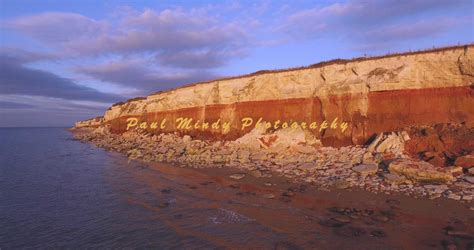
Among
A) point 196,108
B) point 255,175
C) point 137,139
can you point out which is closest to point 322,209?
point 255,175

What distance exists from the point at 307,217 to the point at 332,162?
7.07 metres

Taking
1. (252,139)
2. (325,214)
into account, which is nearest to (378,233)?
(325,214)


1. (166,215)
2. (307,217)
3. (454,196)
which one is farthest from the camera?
(454,196)

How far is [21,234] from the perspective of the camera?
342 inches

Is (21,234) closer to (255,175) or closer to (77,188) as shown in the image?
(77,188)

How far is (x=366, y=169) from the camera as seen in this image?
14.1 meters

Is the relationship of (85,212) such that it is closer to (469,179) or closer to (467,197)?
(467,197)

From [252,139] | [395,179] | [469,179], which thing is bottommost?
[395,179]

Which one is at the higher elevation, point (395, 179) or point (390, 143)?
point (390, 143)

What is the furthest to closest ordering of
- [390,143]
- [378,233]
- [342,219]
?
[390,143]
[342,219]
[378,233]

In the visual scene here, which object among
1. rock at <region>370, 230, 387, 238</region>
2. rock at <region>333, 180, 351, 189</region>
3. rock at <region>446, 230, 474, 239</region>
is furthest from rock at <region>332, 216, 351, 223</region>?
rock at <region>333, 180, 351, 189</region>

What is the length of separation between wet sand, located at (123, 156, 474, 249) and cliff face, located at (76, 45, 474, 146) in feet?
24.6

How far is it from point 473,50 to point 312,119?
8.82 meters

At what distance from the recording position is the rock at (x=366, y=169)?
13859 millimetres
